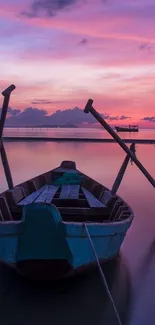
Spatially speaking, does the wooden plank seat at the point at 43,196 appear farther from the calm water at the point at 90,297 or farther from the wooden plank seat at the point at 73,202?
the calm water at the point at 90,297

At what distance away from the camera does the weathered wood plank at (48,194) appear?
35.4 ft

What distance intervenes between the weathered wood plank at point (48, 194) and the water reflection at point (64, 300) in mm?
2426

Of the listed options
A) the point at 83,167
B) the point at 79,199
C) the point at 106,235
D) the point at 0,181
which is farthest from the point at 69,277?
the point at 83,167

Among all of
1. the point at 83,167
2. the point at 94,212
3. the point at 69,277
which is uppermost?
the point at 94,212

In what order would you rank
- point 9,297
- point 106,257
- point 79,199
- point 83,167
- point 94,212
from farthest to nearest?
point 83,167 < point 79,199 < point 94,212 < point 106,257 < point 9,297

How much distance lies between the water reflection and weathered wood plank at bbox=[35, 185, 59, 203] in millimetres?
2426

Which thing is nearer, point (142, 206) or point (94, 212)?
point (94, 212)

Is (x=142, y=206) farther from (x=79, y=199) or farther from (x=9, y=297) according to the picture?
(x=9, y=297)

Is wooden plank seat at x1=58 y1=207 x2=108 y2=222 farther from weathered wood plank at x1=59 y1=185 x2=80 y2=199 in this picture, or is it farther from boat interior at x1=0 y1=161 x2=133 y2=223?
weathered wood plank at x1=59 y1=185 x2=80 y2=199

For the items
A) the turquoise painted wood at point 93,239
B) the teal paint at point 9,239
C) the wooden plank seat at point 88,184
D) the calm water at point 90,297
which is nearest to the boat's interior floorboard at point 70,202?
the wooden plank seat at point 88,184

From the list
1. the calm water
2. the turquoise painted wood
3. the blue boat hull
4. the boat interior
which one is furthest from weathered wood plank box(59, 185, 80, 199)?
the blue boat hull

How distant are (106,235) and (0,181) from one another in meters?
17.3

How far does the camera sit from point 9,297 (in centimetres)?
771

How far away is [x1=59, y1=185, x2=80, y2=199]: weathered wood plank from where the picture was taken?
37.4 feet
